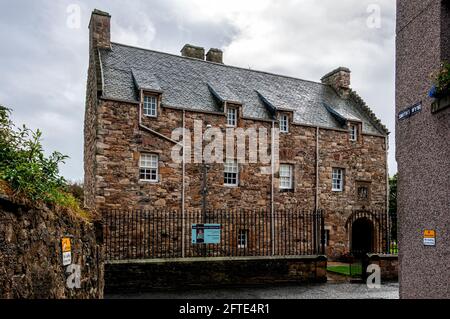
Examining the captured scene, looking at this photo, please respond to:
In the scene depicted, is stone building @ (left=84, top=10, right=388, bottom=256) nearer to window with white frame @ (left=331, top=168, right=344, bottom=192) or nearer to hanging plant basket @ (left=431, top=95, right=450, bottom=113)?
window with white frame @ (left=331, top=168, right=344, bottom=192)

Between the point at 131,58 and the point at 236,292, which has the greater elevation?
the point at 131,58

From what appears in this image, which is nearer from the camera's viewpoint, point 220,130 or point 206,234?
point 206,234

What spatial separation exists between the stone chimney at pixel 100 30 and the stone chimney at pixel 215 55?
7068 mm

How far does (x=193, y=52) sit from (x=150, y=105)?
7534 mm

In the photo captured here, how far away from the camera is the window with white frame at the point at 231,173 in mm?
21109

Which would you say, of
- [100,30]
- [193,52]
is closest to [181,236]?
[100,30]

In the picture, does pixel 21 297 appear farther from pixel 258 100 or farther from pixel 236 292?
pixel 258 100

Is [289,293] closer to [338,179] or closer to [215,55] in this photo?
[338,179]

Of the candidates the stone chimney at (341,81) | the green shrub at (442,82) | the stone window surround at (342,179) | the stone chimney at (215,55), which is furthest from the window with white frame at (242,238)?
the green shrub at (442,82)

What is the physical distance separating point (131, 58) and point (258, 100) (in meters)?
7.46

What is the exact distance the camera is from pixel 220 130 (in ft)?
68.8
